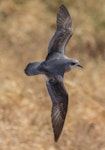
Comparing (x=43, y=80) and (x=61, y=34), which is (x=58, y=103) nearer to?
(x=61, y=34)

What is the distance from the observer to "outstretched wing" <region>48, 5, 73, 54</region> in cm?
882

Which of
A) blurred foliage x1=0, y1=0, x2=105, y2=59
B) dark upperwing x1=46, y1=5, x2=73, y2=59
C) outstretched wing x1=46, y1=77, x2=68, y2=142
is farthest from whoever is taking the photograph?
blurred foliage x1=0, y1=0, x2=105, y2=59

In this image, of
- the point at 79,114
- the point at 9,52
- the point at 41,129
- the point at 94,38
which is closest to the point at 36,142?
the point at 41,129

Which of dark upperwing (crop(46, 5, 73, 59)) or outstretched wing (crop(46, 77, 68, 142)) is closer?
outstretched wing (crop(46, 77, 68, 142))

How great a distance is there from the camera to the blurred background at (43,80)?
9.63 meters

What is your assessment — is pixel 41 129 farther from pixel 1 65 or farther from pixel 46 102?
pixel 1 65

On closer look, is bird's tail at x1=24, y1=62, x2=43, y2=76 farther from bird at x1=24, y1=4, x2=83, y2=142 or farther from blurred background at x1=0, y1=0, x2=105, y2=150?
blurred background at x1=0, y1=0, x2=105, y2=150

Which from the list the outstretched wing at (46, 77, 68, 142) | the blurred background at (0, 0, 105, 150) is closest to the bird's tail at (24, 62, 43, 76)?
the outstretched wing at (46, 77, 68, 142)

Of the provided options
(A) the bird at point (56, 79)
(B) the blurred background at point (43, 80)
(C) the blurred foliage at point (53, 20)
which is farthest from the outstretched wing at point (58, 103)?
(C) the blurred foliage at point (53, 20)

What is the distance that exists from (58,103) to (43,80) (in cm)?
214

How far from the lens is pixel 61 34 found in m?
9.04

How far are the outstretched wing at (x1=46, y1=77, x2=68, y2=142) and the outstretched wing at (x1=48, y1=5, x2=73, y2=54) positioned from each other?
1.80ft

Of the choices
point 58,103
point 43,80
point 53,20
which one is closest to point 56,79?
point 58,103

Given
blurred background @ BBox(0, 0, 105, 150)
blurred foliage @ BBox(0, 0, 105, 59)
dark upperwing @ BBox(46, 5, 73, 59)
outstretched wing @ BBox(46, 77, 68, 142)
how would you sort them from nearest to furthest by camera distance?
outstretched wing @ BBox(46, 77, 68, 142)
dark upperwing @ BBox(46, 5, 73, 59)
blurred background @ BBox(0, 0, 105, 150)
blurred foliage @ BBox(0, 0, 105, 59)
